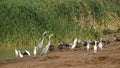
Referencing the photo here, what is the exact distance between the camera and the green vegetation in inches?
1014

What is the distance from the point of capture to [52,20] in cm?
2764

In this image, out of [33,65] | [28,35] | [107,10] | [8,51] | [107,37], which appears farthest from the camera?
[107,10]

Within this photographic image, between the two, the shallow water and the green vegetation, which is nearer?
the shallow water

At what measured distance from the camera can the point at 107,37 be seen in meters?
30.5

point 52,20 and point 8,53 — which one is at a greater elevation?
point 52,20

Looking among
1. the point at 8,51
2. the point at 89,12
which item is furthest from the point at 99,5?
the point at 8,51

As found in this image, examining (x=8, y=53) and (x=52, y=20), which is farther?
(x=52, y=20)

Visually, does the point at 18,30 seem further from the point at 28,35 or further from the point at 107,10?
the point at 107,10

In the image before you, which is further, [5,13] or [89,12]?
[89,12]

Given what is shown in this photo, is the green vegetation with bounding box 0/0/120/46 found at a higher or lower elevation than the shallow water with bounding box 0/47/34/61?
higher

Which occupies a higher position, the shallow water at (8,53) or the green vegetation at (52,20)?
the green vegetation at (52,20)

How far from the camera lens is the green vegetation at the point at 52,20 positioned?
25.8 meters

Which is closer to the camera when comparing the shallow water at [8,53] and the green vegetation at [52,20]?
the shallow water at [8,53]

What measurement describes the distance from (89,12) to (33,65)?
16.0m
